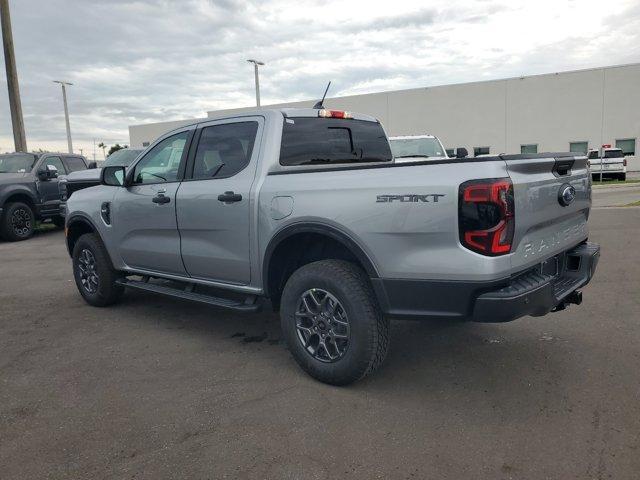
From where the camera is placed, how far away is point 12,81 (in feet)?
50.8

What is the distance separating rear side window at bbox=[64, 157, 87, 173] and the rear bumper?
11906mm

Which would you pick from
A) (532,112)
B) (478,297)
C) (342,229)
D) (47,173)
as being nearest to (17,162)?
(47,173)

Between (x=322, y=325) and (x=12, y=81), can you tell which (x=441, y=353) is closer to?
(x=322, y=325)

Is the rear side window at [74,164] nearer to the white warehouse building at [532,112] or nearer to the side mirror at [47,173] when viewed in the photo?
the side mirror at [47,173]

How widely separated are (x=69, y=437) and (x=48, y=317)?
2.77 meters

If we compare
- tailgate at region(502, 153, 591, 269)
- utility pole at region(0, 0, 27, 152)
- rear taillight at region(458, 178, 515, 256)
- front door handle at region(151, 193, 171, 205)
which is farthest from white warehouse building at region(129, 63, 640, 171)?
rear taillight at region(458, 178, 515, 256)

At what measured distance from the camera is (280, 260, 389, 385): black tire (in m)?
3.21

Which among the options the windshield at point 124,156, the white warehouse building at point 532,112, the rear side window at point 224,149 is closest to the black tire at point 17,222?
the windshield at point 124,156

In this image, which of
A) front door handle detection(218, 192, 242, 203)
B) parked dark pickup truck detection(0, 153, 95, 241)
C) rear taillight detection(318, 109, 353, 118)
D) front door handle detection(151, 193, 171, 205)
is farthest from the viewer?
parked dark pickup truck detection(0, 153, 95, 241)

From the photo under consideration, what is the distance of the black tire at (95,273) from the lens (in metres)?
5.38

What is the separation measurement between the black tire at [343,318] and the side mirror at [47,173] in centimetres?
1001

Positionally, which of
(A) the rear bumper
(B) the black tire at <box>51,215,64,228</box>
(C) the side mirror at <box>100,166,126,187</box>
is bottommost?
(B) the black tire at <box>51,215,64,228</box>

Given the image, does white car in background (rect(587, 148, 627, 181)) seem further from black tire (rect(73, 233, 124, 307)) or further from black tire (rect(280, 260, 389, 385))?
black tire (rect(280, 260, 389, 385))

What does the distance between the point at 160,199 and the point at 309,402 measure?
2.29 m
